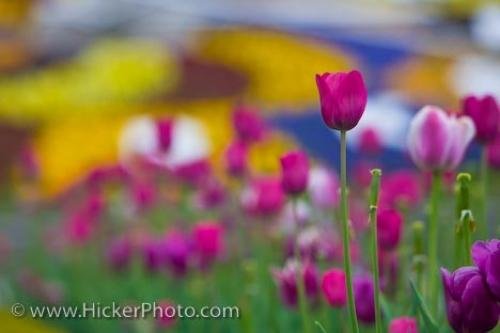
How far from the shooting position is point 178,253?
4.08 ft

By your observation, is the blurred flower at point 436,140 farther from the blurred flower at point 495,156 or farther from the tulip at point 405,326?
the blurred flower at point 495,156

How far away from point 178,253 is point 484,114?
0.45 metres

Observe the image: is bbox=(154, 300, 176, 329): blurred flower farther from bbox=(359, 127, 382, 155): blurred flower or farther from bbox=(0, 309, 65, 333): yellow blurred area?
bbox=(359, 127, 382, 155): blurred flower

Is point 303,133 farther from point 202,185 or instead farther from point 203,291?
point 203,291

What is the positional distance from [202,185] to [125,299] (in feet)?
0.61

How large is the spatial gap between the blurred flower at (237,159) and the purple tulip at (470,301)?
74 cm

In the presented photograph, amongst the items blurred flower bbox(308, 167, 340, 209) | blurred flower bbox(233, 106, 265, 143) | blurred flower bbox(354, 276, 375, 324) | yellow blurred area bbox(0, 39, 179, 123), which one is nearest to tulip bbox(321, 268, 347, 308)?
blurred flower bbox(354, 276, 375, 324)

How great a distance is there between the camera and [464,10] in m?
3.68

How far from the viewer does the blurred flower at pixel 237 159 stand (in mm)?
1396

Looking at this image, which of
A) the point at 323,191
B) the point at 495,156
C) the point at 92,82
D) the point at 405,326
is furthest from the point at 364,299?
the point at 92,82

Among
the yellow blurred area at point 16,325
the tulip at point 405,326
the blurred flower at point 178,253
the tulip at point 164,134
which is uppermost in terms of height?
the tulip at point 164,134

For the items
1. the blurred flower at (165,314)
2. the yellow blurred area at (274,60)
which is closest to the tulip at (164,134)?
the blurred flower at (165,314)

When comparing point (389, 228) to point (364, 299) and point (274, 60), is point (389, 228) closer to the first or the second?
point (364, 299)

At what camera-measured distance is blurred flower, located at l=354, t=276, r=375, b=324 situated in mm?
875
